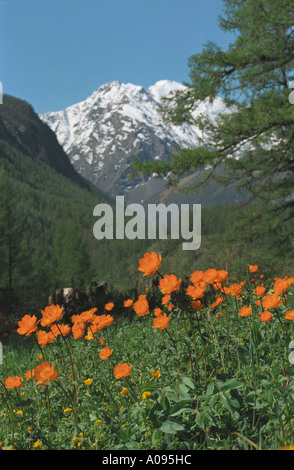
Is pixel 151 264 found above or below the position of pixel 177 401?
above

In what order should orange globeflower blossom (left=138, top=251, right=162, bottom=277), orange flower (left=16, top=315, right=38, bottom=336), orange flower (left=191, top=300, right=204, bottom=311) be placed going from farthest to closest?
orange flower (left=191, top=300, right=204, bottom=311)
orange flower (left=16, top=315, right=38, bottom=336)
orange globeflower blossom (left=138, top=251, right=162, bottom=277)

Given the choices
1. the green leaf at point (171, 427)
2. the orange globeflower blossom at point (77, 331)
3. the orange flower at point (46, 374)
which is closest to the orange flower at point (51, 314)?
the orange flower at point (46, 374)

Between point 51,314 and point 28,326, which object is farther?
point 51,314

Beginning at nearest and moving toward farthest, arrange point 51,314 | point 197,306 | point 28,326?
1. point 28,326
2. point 197,306
3. point 51,314

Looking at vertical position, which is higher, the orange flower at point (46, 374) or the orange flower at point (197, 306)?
the orange flower at point (197, 306)

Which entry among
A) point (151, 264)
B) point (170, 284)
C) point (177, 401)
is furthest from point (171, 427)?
point (151, 264)

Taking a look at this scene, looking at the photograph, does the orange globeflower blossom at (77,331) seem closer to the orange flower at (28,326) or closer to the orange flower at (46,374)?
the orange flower at (28,326)

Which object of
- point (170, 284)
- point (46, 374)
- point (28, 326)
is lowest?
point (46, 374)

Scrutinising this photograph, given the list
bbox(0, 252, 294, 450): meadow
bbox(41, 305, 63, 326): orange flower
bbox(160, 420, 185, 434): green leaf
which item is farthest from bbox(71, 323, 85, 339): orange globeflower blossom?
bbox(160, 420, 185, 434): green leaf

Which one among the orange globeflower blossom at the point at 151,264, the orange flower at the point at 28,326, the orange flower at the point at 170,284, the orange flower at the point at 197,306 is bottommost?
the orange flower at the point at 28,326

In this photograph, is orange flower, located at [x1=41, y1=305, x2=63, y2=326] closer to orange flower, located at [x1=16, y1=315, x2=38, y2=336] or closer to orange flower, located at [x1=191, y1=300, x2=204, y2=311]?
orange flower, located at [x1=16, y1=315, x2=38, y2=336]

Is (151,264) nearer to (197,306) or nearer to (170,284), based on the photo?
(170,284)

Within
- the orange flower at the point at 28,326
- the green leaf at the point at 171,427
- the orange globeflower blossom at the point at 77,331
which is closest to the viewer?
the green leaf at the point at 171,427

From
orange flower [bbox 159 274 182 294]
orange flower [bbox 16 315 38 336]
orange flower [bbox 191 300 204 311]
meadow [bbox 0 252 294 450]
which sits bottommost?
meadow [bbox 0 252 294 450]
